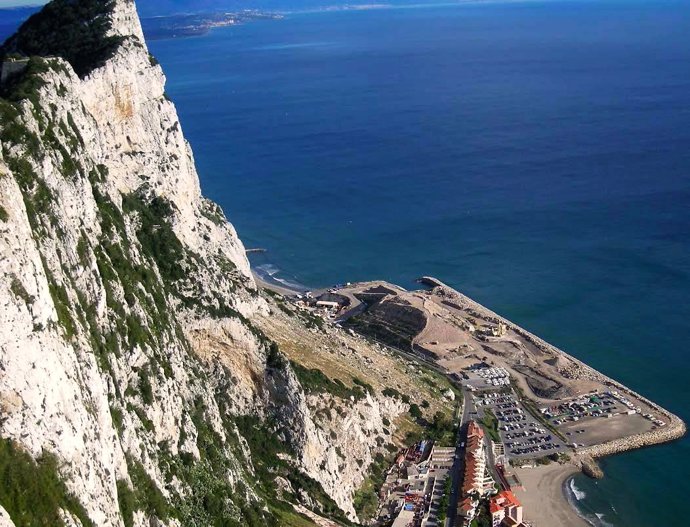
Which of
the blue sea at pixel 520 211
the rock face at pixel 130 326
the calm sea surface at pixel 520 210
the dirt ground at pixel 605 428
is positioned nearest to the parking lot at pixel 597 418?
the dirt ground at pixel 605 428

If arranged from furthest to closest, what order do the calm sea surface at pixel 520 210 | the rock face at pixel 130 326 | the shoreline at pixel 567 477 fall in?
the calm sea surface at pixel 520 210 < the shoreline at pixel 567 477 < the rock face at pixel 130 326

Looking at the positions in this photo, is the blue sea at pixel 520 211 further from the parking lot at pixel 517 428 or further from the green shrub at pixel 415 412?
the green shrub at pixel 415 412

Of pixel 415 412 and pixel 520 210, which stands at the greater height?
pixel 520 210

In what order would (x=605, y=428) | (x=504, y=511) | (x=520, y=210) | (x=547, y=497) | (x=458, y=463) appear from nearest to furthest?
(x=504, y=511)
(x=547, y=497)
(x=458, y=463)
(x=605, y=428)
(x=520, y=210)

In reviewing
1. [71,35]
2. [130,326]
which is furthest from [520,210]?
[130,326]

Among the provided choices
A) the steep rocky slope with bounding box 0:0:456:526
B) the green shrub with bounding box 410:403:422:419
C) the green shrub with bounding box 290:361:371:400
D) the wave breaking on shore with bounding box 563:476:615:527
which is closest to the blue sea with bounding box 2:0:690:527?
the wave breaking on shore with bounding box 563:476:615:527

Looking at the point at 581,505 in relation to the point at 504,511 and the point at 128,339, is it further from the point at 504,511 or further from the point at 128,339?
the point at 128,339
